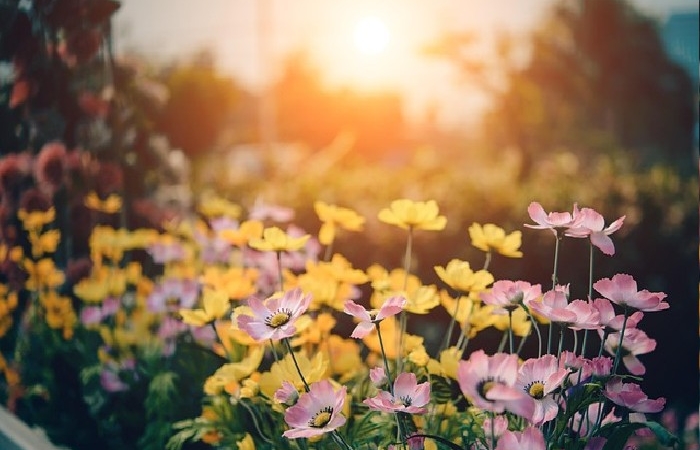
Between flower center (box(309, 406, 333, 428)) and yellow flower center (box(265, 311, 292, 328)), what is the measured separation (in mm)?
138

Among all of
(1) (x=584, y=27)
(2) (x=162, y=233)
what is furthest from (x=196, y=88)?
(2) (x=162, y=233)

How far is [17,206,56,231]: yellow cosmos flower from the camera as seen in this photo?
8.23ft

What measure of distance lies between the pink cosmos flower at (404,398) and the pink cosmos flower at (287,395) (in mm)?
124

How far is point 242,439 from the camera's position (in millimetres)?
1422

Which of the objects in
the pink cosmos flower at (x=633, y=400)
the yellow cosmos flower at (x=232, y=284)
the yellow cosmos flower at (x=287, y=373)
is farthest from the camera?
the yellow cosmos flower at (x=232, y=284)

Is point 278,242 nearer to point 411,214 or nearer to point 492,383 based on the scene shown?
point 411,214

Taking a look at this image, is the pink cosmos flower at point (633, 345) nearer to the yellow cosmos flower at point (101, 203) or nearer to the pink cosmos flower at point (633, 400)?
the pink cosmos flower at point (633, 400)

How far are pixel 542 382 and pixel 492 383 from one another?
0.12 meters

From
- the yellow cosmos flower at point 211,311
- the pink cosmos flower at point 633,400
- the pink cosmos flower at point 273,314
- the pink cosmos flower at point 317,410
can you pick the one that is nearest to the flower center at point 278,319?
the pink cosmos flower at point 273,314

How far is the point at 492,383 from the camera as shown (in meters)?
0.89

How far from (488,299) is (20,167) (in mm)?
1893

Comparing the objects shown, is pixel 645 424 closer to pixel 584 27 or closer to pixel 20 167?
pixel 20 167

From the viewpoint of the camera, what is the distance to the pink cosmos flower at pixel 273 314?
43.4 inches

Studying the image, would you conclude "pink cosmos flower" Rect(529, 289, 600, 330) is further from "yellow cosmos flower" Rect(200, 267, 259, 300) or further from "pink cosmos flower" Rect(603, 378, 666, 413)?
"yellow cosmos flower" Rect(200, 267, 259, 300)
